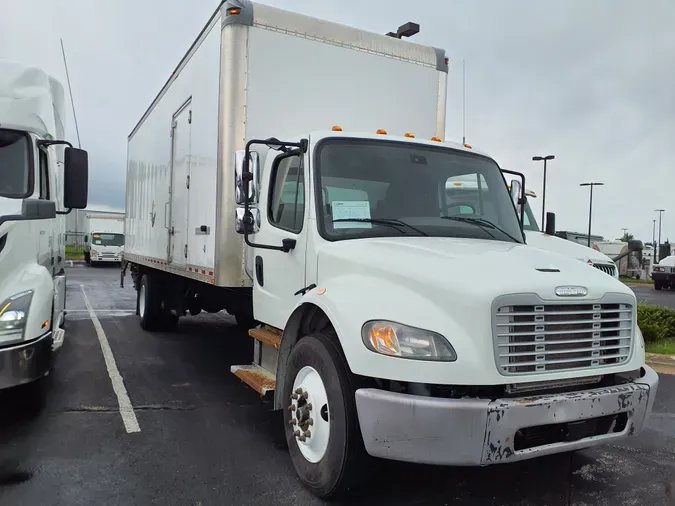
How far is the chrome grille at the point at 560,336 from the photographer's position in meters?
3.16

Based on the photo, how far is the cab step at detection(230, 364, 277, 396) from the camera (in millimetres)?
4549

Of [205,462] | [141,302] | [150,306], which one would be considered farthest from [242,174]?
[141,302]

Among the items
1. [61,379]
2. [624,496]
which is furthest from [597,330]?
[61,379]

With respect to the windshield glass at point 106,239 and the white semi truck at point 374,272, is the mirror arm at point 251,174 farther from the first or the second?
the windshield glass at point 106,239

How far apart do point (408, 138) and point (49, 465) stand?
374cm

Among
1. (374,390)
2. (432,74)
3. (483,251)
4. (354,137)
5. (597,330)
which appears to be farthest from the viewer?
(432,74)

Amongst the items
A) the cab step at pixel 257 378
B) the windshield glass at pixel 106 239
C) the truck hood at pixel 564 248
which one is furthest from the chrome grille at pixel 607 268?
the windshield glass at pixel 106 239

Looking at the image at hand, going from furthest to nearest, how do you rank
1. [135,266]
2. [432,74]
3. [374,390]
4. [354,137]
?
[135,266]
[432,74]
[354,137]
[374,390]

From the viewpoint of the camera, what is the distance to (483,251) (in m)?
3.82

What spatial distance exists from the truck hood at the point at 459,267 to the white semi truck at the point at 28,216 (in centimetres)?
248

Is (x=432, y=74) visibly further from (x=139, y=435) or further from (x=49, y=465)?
(x=49, y=465)

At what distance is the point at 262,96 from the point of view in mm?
5438

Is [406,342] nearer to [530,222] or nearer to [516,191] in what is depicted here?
[516,191]

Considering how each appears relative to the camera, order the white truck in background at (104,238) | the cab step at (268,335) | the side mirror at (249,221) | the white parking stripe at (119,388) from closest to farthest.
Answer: the side mirror at (249,221)
the cab step at (268,335)
the white parking stripe at (119,388)
the white truck in background at (104,238)
